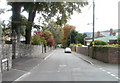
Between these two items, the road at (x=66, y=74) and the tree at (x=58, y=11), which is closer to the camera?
the road at (x=66, y=74)

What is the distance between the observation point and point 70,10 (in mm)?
35875

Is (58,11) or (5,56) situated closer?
(5,56)

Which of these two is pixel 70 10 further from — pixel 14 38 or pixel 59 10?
pixel 14 38

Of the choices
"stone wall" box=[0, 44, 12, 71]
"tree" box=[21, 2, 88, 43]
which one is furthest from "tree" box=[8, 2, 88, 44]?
"stone wall" box=[0, 44, 12, 71]

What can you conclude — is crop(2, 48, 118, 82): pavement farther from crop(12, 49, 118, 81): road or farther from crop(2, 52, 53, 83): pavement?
crop(12, 49, 118, 81): road

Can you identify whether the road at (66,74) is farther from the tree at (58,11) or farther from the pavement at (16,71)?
the tree at (58,11)

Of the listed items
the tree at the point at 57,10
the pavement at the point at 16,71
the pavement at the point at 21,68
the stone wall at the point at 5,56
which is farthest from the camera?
the tree at the point at 57,10

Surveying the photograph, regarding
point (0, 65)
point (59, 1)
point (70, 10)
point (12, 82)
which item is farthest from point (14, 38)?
point (12, 82)

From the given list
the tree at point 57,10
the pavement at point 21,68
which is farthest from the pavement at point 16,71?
the tree at point 57,10

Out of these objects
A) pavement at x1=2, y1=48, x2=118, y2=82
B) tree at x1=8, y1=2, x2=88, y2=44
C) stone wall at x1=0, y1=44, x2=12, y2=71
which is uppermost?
tree at x1=8, y1=2, x2=88, y2=44

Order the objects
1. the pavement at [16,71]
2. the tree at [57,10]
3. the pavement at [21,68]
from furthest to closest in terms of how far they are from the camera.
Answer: the tree at [57,10], the pavement at [21,68], the pavement at [16,71]

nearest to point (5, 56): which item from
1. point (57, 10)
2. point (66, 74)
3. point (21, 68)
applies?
point (21, 68)

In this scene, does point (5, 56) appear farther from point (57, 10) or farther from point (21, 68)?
point (57, 10)

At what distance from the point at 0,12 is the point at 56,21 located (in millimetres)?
20847
